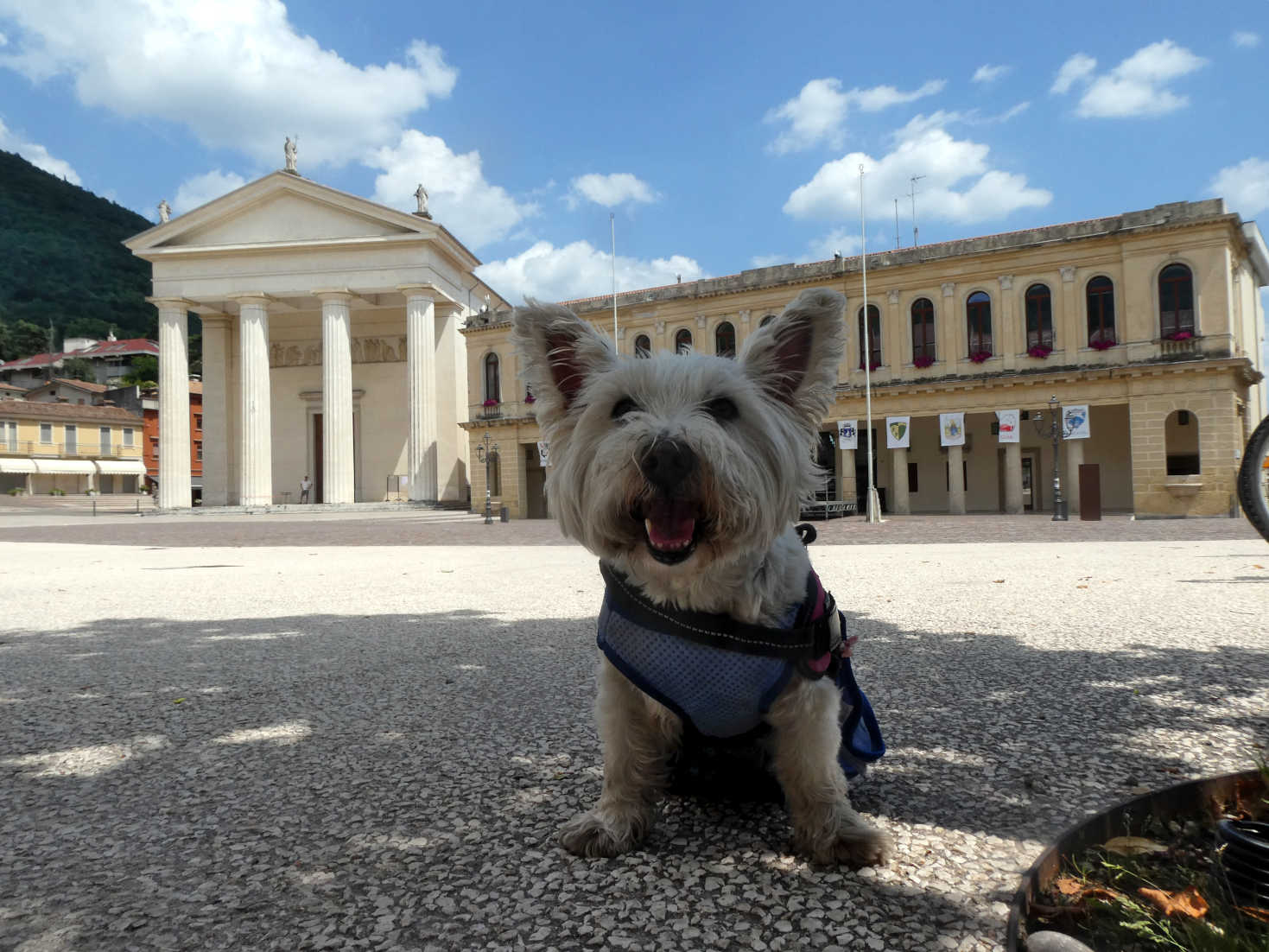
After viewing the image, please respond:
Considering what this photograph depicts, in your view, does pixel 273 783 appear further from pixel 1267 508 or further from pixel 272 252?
pixel 272 252

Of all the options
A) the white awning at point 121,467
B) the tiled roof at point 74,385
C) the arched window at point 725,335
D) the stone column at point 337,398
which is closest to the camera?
the arched window at point 725,335

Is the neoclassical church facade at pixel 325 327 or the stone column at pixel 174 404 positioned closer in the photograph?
the neoclassical church facade at pixel 325 327

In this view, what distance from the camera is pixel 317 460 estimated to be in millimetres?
44688

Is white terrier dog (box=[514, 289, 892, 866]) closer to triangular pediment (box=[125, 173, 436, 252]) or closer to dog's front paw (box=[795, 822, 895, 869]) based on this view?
dog's front paw (box=[795, 822, 895, 869])

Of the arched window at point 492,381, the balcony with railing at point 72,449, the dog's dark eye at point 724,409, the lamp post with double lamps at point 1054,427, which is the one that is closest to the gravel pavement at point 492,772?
the dog's dark eye at point 724,409

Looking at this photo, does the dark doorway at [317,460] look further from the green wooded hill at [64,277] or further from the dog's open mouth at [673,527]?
the green wooded hill at [64,277]

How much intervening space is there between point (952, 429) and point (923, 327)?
15.3 ft

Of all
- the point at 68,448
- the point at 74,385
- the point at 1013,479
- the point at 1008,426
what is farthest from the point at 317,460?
the point at 74,385

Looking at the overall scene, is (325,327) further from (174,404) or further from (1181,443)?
(1181,443)

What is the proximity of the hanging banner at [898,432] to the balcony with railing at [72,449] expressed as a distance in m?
62.6

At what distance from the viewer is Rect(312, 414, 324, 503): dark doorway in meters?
44.4

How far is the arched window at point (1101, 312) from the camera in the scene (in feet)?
94.1

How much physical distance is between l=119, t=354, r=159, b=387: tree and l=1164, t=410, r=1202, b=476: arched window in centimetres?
8077

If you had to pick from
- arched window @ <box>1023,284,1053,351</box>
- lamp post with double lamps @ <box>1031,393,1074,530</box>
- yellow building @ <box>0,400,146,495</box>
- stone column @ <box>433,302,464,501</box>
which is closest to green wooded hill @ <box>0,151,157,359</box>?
yellow building @ <box>0,400,146,495</box>
